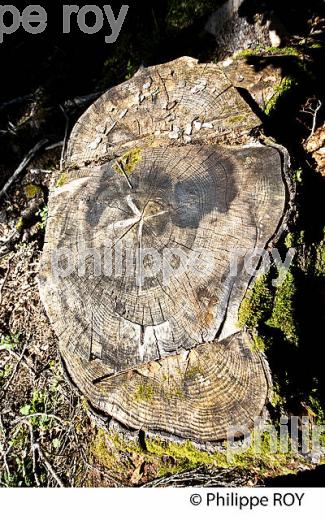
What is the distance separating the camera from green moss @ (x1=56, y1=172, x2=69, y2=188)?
292 centimetres

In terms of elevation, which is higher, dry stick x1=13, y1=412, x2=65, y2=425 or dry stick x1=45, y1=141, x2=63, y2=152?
dry stick x1=45, y1=141, x2=63, y2=152

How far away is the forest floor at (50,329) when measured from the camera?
2300 millimetres

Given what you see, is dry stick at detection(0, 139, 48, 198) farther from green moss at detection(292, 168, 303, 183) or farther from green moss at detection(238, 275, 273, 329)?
green moss at detection(238, 275, 273, 329)

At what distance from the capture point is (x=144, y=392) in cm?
231

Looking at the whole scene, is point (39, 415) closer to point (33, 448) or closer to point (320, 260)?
point (33, 448)

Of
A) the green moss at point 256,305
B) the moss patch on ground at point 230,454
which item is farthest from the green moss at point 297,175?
the moss patch on ground at point 230,454

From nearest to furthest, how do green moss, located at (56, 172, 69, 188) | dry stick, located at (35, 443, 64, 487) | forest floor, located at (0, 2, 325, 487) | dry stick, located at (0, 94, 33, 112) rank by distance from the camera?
1. forest floor, located at (0, 2, 325, 487)
2. green moss, located at (56, 172, 69, 188)
3. dry stick, located at (35, 443, 64, 487)
4. dry stick, located at (0, 94, 33, 112)

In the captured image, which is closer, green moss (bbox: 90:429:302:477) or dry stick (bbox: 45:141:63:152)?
green moss (bbox: 90:429:302:477)

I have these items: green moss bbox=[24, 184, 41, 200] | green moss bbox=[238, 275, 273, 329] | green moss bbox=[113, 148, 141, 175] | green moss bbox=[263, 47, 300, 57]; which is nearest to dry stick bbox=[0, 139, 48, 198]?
green moss bbox=[24, 184, 41, 200]

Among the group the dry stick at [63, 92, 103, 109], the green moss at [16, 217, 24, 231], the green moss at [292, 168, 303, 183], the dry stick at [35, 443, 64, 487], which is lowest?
the dry stick at [35, 443, 64, 487]

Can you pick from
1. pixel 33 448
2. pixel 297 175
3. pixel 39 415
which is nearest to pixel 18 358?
pixel 39 415

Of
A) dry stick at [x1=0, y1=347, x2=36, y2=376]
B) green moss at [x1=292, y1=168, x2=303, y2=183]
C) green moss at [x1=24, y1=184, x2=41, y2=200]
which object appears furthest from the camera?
green moss at [x1=24, y1=184, x2=41, y2=200]

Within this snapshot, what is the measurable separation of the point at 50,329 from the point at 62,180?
123cm

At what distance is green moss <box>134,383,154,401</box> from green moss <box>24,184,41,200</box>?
8.13 ft
